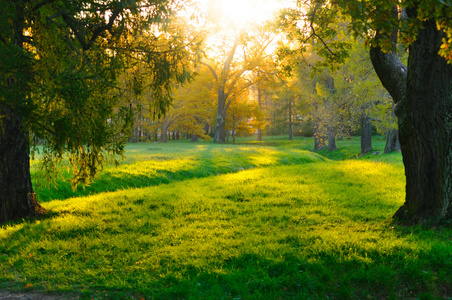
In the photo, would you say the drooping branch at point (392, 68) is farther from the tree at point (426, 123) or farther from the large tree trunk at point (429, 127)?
the large tree trunk at point (429, 127)

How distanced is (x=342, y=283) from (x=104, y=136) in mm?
5324

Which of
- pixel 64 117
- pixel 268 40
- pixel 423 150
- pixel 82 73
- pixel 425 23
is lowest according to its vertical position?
pixel 423 150

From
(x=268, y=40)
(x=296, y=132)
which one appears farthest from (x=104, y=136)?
(x=296, y=132)

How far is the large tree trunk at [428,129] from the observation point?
5.75 m

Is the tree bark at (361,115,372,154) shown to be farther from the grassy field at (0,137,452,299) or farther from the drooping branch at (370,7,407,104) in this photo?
the drooping branch at (370,7,407,104)

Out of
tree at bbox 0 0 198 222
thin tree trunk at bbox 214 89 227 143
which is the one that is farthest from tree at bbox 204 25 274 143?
tree at bbox 0 0 198 222

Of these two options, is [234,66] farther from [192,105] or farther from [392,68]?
[392,68]

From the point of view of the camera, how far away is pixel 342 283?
180 inches

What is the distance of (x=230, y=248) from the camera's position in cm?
564

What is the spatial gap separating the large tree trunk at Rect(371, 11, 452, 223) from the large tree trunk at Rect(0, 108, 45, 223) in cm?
809

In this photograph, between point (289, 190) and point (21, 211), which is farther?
point (289, 190)

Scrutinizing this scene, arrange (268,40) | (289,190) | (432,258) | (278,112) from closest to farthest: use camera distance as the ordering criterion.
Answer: (432,258), (289,190), (268,40), (278,112)

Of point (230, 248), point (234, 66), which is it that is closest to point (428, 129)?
point (230, 248)

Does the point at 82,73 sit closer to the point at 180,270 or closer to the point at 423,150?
the point at 180,270
